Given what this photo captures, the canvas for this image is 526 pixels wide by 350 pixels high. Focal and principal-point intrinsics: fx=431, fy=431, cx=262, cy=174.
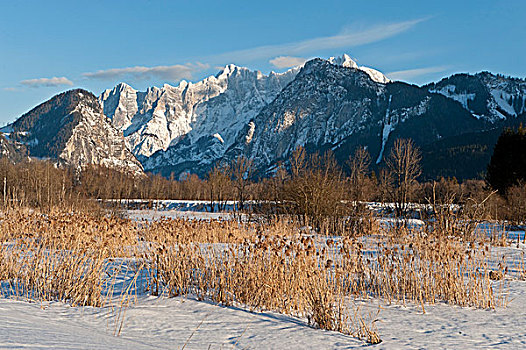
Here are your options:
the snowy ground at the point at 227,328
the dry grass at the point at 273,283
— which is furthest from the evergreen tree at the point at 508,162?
the snowy ground at the point at 227,328

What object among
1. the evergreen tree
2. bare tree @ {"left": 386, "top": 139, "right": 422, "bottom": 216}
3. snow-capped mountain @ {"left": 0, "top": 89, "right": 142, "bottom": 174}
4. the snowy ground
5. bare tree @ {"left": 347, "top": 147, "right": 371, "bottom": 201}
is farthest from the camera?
snow-capped mountain @ {"left": 0, "top": 89, "right": 142, "bottom": 174}

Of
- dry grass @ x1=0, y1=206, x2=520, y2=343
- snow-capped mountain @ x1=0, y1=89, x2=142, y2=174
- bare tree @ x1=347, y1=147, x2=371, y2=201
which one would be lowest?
dry grass @ x1=0, y1=206, x2=520, y2=343

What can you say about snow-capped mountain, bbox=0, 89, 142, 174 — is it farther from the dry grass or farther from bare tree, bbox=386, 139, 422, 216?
the dry grass

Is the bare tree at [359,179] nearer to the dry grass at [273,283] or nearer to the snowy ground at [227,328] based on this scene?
the dry grass at [273,283]

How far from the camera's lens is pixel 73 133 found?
15988 centimetres

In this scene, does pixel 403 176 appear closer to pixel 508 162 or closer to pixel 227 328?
pixel 508 162

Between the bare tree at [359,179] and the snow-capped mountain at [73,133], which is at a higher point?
the snow-capped mountain at [73,133]

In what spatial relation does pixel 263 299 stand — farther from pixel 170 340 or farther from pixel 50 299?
pixel 50 299

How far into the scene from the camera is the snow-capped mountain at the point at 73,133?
157 meters

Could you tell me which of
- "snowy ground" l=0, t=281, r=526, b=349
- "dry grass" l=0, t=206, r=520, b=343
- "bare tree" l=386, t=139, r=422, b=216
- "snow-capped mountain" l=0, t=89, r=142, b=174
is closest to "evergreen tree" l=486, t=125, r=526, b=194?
"bare tree" l=386, t=139, r=422, b=216

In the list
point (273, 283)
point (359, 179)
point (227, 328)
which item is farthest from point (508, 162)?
point (227, 328)

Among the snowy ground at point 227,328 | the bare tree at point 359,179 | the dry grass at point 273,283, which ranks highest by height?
the bare tree at point 359,179

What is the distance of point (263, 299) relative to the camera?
504cm

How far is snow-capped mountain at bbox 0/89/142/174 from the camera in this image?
15700 cm
